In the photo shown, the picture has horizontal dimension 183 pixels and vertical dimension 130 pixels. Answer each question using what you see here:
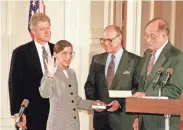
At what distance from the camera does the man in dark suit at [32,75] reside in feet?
13.0

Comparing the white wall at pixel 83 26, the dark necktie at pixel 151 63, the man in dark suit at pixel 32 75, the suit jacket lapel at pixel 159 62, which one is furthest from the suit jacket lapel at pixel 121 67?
the white wall at pixel 83 26

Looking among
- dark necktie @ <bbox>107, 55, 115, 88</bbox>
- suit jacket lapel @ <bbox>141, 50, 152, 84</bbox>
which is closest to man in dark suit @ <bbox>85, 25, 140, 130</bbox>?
dark necktie @ <bbox>107, 55, 115, 88</bbox>

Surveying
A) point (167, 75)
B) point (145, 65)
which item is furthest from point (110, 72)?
point (167, 75)

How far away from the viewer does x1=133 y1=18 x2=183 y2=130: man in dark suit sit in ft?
10.8

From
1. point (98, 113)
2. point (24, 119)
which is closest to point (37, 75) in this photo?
point (24, 119)

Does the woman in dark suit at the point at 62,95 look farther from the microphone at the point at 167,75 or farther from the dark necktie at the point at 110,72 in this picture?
the microphone at the point at 167,75

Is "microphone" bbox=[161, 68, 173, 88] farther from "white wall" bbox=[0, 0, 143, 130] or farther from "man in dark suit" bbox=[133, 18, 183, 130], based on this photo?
"white wall" bbox=[0, 0, 143, 130]

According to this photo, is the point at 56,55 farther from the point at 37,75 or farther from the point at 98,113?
the point at 98,113

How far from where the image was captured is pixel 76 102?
387cm

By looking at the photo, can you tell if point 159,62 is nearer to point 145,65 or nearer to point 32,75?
point 145,65

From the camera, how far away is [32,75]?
3.99m

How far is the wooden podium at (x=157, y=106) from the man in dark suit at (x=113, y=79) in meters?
1.05

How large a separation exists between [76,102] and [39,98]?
405mm

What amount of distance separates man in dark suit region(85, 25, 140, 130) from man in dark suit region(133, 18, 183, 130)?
31cm
